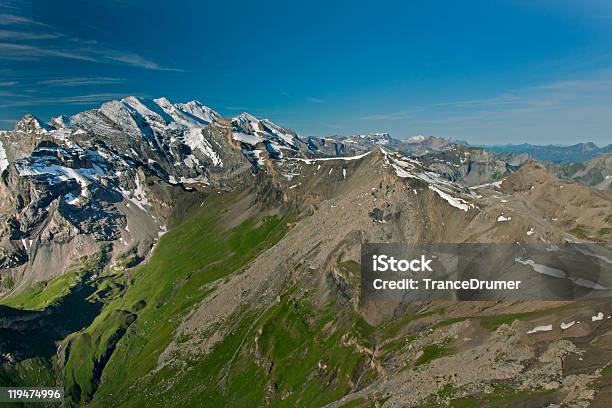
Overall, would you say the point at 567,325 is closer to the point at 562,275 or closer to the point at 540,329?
the point at 540,329

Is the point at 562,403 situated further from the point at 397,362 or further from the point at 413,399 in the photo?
the point at 397,362

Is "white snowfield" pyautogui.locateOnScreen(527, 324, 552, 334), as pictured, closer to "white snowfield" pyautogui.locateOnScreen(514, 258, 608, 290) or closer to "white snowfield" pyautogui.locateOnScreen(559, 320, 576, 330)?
"white snowfield" pyautogui.locateOnScreen(559, 320, 576, 330)

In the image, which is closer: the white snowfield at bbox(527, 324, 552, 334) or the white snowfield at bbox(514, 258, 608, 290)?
the white snowfield at bbox(527, 324, 552, 334)

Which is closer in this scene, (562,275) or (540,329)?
(540,329)

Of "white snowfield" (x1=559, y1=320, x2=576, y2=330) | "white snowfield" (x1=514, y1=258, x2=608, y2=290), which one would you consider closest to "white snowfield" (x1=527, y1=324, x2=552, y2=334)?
"white snowfield" (x1=559, y1=320, x2=576, y2=330)

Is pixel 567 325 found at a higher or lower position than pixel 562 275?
lower

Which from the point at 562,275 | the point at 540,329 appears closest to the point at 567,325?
the point at 540,329

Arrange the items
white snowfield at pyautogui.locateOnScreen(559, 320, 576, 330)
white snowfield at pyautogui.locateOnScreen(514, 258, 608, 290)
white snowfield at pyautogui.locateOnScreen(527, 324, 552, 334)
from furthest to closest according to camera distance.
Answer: white snowfield at pyautogui.locateOnScreen(514, 258, 608, 290) < white snowfield at pyautogui.locateOnScreen(527, 324, 552, 334) < white snowfield at pyautogui.locateOnScreen(559, 320, 576, 330)

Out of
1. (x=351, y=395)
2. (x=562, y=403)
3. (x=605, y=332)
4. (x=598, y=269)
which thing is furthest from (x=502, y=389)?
(x=598, y=269)

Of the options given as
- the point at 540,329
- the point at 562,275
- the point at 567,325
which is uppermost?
the point at 562,275

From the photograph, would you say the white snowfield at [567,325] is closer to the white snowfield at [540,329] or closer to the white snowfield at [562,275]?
the white snowfield at [540,329]

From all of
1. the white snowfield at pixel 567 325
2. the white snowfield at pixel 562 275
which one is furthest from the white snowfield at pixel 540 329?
the white snowfield at pixel 562 275
